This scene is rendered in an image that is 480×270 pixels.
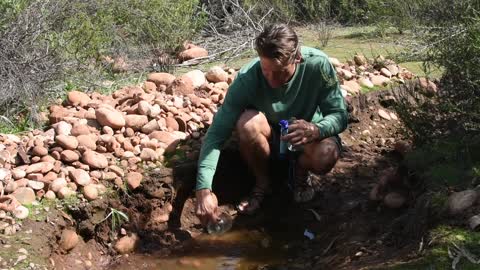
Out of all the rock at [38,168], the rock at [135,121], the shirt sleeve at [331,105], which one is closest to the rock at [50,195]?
the rock at [38,168]

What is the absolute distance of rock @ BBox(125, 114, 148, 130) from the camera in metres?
5.14

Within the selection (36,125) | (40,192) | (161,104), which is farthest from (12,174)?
(161,104)

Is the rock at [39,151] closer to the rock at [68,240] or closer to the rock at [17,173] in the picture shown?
the rock at [17,173]

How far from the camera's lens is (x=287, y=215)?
5016mm

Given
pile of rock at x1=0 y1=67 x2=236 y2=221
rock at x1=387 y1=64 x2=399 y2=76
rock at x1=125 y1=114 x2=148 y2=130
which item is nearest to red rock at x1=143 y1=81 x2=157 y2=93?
pile of rock at x1=0 y1=67 x2=236 y2=221

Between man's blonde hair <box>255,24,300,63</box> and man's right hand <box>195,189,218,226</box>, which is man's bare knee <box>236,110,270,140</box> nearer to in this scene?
man's blonde hair <box>255,24,300,63</box>

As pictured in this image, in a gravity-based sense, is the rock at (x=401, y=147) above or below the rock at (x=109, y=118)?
below

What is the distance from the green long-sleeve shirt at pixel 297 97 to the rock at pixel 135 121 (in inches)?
29.5

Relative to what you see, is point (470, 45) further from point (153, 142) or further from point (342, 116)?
point (153, 142)

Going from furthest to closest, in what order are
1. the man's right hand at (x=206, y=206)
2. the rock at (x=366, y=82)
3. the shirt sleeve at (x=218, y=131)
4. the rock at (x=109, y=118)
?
the rock at (x=366, y=82)
the rock at (x=109, y=118)
the shirt sleeve at (x=218, y=131)
the man's right hand at (x=206, y=206)

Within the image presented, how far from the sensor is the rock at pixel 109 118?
16.6ft

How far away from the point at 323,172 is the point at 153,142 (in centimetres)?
111

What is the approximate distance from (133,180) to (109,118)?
1.70 feet

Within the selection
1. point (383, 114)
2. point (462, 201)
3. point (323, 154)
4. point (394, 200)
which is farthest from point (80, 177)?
point (383, 114)
